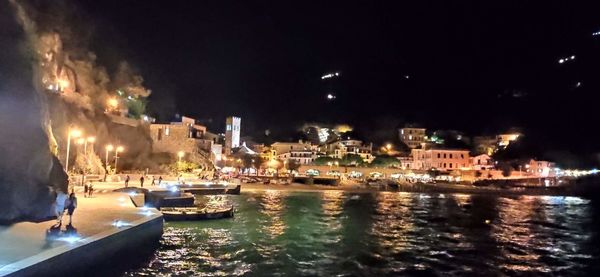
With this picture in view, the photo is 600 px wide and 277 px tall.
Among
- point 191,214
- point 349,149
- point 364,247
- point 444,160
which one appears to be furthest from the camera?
point 349,149

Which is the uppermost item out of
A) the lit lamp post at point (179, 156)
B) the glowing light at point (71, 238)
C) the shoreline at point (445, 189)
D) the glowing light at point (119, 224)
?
the lit lamp post at point (179, 156)

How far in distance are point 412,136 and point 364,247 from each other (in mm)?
117841

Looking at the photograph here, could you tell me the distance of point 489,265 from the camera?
18.3 m

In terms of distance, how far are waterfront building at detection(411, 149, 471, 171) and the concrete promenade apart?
96.5 metres

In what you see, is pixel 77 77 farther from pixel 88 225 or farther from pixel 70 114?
pixel 88 225

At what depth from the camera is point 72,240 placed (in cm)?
1329

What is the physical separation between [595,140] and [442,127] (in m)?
41.1

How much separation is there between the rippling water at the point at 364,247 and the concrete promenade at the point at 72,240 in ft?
3.60

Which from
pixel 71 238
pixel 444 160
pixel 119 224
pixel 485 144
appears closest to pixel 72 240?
pixel 71 238

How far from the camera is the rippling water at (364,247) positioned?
16.6m

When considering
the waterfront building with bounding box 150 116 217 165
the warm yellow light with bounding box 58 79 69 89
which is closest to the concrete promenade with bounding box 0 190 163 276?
the warm yellow light with bounding box 58 79 69 89

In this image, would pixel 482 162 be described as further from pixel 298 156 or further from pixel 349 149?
pixel 298 156

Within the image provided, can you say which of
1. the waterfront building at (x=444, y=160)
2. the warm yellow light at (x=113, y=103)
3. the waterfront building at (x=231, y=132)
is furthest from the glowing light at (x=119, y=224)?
the waterfront building at (x=444, y=160)

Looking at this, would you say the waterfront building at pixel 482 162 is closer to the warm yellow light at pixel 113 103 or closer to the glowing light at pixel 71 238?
the warm yellow light at pixel 113 103
